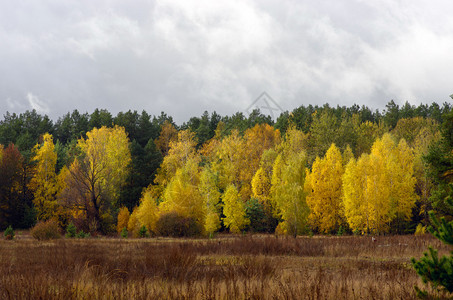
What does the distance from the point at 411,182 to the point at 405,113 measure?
44004 mm

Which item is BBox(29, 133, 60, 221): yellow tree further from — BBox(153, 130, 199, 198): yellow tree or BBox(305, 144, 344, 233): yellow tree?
BBox(305, 144, 344, 233): yellow tree

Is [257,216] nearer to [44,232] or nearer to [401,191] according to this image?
[401,191]

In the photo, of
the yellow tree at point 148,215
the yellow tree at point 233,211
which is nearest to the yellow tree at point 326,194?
the yellow tree at point 233,211

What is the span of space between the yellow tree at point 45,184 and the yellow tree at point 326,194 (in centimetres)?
3262

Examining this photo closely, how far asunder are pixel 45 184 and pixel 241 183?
86.4 feet

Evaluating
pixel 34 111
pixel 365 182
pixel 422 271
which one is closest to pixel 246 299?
pixel 422 271

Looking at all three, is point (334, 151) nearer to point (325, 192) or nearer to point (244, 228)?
point (325, 192)

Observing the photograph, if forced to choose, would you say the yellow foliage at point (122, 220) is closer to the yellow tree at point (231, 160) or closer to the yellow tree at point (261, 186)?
the yellow tree at point (231, 160)

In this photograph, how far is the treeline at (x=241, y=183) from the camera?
35.1 m

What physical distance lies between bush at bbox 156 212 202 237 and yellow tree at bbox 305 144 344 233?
16.3 metres

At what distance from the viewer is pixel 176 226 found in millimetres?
33844

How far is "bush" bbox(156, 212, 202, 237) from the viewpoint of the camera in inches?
1326

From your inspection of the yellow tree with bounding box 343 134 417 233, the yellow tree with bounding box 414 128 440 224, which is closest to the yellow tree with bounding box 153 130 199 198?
the yellow tree with bounding box 343 134 417 233

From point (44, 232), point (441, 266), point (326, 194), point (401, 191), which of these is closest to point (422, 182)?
point (401, 191)
